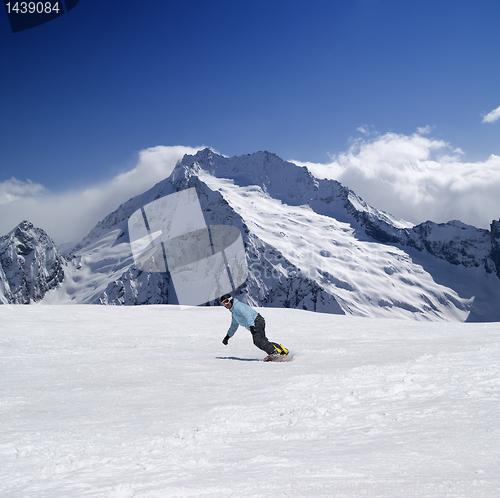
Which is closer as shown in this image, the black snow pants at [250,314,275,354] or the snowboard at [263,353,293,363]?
the snowboard at [263,353,293,363]

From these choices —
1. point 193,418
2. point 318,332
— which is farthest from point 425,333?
point 193,418

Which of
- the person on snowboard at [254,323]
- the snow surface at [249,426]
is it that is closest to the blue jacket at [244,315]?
the person on snowboard at [254,323]

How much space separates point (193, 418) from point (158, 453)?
101cm

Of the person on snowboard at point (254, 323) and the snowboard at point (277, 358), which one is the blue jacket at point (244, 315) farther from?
the snowboard at point (277, 358)

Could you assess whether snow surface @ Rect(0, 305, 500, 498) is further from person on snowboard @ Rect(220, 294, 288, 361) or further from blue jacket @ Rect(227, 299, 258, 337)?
blue jacket @ Rect(227, 299, 258, 337)

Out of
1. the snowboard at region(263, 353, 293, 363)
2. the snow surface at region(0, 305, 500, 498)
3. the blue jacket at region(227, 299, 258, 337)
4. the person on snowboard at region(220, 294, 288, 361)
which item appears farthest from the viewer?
the blue jacket at region(227, 299, 258, 337)

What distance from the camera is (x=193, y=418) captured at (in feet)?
14.1

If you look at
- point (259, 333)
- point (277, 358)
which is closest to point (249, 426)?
point (277, 358)

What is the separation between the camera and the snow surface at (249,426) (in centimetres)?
259

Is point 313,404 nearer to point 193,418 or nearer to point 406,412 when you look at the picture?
point 406,412

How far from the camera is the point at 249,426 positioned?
3979 millimetres

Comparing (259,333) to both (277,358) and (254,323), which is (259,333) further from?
(277,358)

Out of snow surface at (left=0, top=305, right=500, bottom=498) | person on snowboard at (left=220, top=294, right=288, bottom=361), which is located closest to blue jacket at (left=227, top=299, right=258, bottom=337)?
person on snowboard at (left=220, top=294, right=288, bottom=361)

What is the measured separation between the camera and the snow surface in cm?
259
